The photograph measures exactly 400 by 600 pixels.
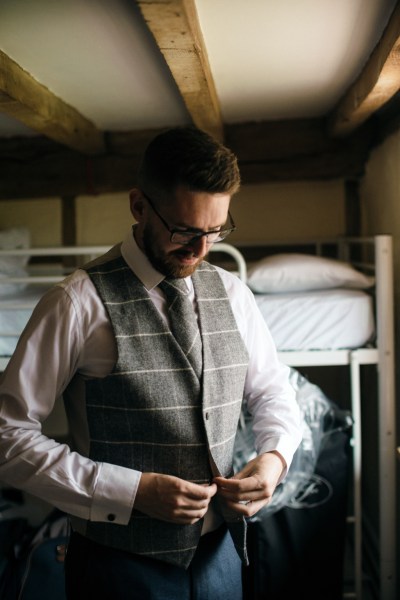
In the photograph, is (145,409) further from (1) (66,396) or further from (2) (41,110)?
(2) (41,110)

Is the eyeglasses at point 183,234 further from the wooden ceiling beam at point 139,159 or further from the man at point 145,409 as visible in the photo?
the wooden ceiling beam at point 139,159

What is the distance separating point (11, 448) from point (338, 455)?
1517mm

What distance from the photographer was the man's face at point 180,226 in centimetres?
112

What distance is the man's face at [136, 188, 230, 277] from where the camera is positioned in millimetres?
1121

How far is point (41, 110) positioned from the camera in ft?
6.79

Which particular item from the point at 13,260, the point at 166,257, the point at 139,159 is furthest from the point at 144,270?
the point at 139,159

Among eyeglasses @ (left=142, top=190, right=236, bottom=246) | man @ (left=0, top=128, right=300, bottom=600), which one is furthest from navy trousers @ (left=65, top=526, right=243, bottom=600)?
eyeglasses @ (left=142, top=190, right=236, bottom=246)

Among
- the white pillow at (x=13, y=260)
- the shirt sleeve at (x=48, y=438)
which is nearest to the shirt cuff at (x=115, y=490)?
the shirt sleeve at (x=48, y=438)

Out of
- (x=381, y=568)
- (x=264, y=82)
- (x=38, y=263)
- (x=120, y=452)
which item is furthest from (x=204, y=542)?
(x=38, y=263)

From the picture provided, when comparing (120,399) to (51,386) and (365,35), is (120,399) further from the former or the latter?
(365,35)

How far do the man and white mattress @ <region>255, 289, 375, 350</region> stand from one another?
106 cm

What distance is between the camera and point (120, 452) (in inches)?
44.2

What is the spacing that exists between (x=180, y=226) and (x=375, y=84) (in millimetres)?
1070

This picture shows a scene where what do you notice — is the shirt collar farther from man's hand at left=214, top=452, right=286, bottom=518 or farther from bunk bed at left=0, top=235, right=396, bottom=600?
bunk bed at left=0, top=235, right=396, bottom=600
